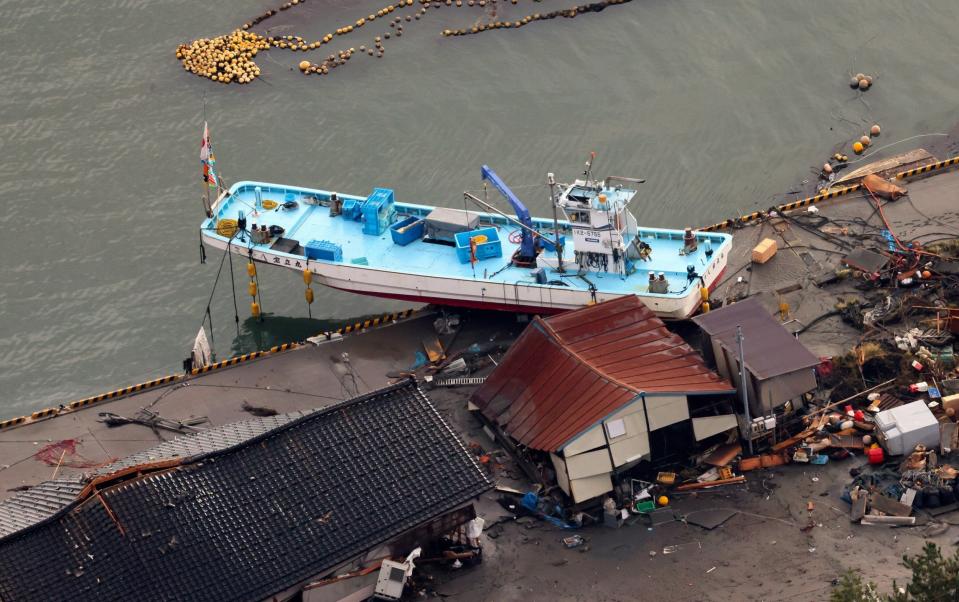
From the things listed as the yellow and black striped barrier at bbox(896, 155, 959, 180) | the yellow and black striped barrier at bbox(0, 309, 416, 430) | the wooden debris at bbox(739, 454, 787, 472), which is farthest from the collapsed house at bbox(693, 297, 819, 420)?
the yellow and black striped barrier at bbox(896, 155, 959, 180)

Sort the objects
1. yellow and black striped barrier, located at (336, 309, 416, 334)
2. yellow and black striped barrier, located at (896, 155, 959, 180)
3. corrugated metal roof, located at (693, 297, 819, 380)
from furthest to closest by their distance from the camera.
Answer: yellow and black striped barrier, located at (896, 155, 959, 180) → yellow and black striped barrier, located at (336, 309, 416, 334) → corrugated metal roof, located at (693, 297, 819, 380)

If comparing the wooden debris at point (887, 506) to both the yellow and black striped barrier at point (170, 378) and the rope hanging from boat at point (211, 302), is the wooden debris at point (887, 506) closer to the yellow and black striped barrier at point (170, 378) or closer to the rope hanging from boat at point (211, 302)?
the yellow and black striped barrier at point (170, 378)

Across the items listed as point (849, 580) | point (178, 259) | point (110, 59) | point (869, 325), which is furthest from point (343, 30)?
point (849, 580)

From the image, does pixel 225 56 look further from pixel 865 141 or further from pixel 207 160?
pixel 865 141

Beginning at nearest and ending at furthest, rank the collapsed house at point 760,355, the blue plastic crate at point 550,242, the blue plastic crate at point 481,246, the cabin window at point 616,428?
the cabin window at point 616,428 < the collapsed house at point 760,355 < the blue plastic crate at point 550,242 < the blue plastic crate at point 481,246

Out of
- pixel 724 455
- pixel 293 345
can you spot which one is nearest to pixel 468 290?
pixel 293 345

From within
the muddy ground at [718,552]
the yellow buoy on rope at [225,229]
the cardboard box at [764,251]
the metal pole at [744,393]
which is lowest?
the muddy ground at [718,552]

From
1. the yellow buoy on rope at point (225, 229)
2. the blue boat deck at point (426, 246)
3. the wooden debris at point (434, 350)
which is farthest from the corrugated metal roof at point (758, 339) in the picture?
the yellow buoy on rope at point (225, 229)

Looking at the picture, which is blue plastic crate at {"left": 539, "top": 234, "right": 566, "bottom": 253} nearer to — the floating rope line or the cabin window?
the cabin window
